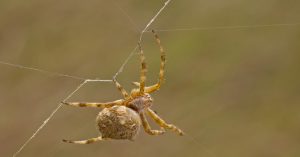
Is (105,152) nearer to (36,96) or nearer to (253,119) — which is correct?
(36,96)

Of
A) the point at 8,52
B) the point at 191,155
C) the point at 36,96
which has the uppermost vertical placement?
the point at 8,52

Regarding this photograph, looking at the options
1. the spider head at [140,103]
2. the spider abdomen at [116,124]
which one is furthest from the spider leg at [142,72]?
the spider abdomen at [116,124]

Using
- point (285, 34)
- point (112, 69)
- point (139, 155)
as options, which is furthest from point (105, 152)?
point (285, 34)

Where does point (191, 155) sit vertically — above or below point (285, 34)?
below

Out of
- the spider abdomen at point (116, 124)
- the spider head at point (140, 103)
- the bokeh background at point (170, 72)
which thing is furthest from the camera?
the bokeh background at point (170, 72)

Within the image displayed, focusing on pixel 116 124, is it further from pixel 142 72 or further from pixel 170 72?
pixel 170 72

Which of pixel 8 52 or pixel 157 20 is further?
pixel 157 20

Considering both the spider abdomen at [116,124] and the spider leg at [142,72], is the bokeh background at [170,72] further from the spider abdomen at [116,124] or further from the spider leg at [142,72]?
the spider abdomen at [116,124]
